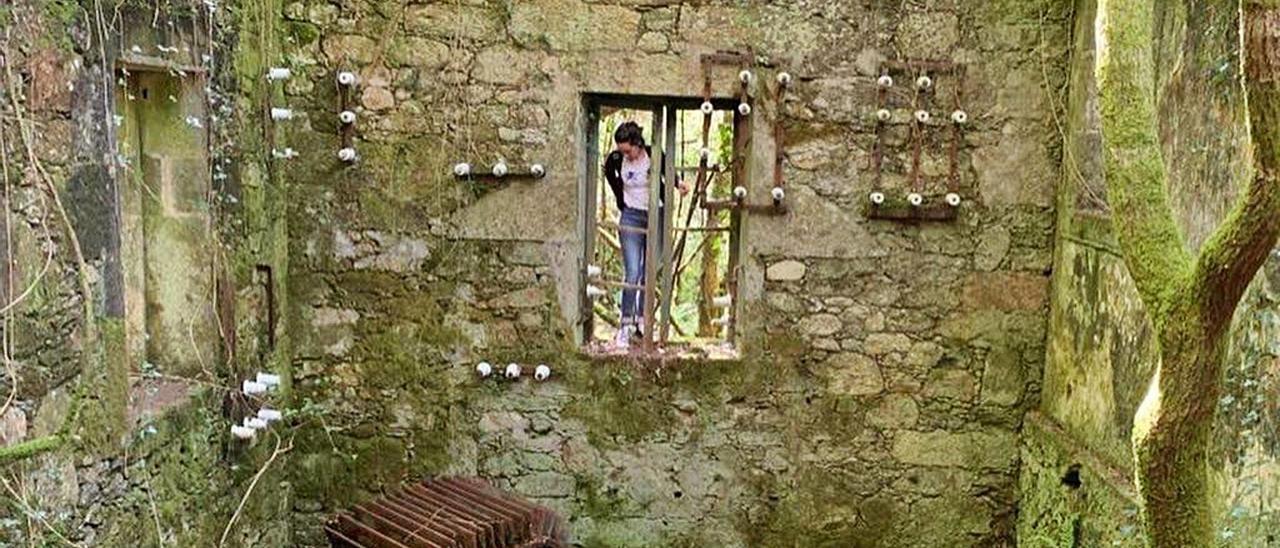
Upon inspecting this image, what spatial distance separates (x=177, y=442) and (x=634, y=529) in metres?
1.84

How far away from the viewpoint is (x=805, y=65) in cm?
381

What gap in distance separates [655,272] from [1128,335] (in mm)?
1771

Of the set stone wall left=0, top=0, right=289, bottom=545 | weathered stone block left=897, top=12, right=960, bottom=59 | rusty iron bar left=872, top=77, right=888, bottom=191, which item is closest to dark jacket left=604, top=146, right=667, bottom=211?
rusty iron bar left=872, top=77, right=888, bottom=191

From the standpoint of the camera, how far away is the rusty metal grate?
331 centimetres

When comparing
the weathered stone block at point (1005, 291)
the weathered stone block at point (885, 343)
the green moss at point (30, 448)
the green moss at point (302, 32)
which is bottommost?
the green moss at point (30, 448)

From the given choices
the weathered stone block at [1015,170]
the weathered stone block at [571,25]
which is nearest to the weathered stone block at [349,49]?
the weathered stone block at [571,25]

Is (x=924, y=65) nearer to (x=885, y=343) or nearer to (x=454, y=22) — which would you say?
(x=885, y=343)

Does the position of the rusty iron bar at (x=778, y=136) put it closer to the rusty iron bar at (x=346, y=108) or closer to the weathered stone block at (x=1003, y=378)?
the weathered stone block at (x=1003, y=378)

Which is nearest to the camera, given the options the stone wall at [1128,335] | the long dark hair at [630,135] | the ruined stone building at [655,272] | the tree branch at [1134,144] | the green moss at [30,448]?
the tree branch at [1134,144]

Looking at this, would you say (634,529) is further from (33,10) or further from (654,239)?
(33,10)

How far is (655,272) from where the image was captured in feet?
13.3

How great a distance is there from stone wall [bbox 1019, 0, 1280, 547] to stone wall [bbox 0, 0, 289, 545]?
3.05m

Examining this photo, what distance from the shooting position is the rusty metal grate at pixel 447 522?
130 inches

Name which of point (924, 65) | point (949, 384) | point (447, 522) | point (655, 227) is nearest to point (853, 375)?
point (949, 384)
